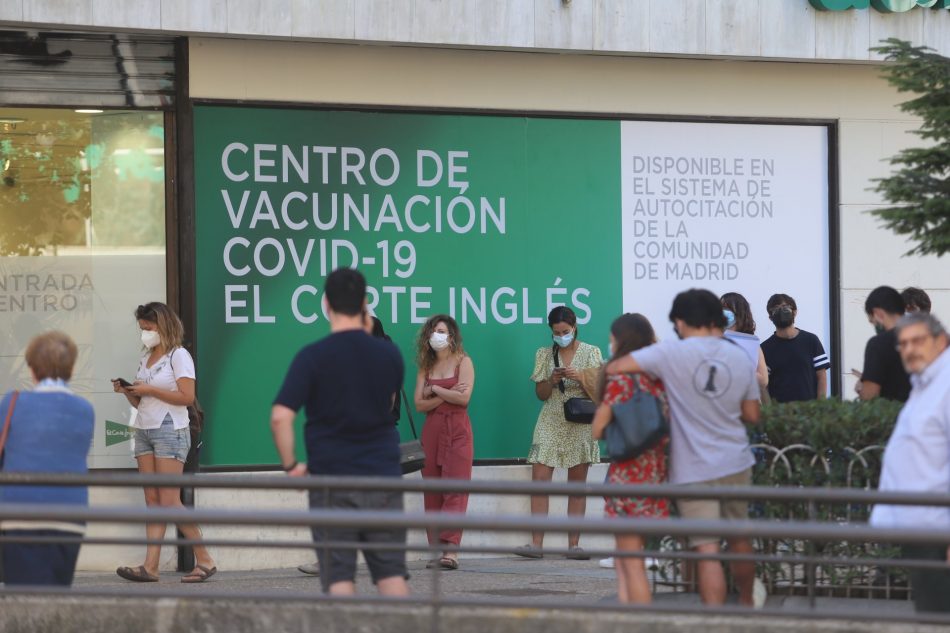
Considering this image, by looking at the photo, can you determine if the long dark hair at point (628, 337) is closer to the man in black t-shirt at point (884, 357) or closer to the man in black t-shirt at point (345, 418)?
the man in black t-shirt at point (345, 418)

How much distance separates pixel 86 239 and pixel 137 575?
261 centimetres

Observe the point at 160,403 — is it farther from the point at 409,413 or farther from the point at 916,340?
the point at 916,340

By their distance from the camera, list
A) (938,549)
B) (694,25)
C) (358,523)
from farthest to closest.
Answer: (694,25)
(938,549)
(358,523)

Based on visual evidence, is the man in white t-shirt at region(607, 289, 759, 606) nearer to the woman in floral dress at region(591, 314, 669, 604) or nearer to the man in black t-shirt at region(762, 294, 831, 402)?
the woman in floral dress at region(591, 314, 669, 604)

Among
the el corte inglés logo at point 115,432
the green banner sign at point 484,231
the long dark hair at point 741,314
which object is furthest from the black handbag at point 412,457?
the long dark hair at point 741,314

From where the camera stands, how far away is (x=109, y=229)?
11750 millimetres

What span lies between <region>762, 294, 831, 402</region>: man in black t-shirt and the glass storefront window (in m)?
4.49

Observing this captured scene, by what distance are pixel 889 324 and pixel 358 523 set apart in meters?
3.96

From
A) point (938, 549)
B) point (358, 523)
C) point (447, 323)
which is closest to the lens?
point (358, 523)

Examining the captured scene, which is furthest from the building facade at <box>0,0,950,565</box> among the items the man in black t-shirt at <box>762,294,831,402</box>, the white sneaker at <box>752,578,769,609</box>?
the white sneaker at <box>752,578,769,609</box>

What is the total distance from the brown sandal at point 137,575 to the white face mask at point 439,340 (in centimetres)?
253

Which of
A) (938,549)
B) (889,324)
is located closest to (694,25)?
(889,324)

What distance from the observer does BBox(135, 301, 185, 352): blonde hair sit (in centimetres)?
1051

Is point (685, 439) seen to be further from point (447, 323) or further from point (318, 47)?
point (318, 47)
